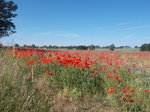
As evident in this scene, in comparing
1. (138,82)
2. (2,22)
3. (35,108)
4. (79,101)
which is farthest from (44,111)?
(2,22)

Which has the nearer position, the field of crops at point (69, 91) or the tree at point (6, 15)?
the field of crops at point (69, 91)

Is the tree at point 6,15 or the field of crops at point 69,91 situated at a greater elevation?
the tree at point 6,15

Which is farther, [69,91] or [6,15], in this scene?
[6,15]

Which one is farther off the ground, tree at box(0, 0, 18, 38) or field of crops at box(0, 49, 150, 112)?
tree at box(0, 0, 18, 38)

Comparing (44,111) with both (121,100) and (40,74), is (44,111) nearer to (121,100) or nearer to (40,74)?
(121,100)

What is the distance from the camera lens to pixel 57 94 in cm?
351

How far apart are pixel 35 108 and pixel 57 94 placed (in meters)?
1.54

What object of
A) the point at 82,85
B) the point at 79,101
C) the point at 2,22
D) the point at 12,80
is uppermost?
the point at 2,22

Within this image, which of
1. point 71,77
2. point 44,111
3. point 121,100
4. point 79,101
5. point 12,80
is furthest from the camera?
point 71,77

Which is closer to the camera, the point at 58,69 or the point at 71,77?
the point at 71,77

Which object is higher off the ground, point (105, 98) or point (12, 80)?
point (12, 80)

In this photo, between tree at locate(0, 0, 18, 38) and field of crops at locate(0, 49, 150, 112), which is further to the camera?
tree at locate(0, 0, 18, 38)

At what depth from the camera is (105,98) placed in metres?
3.33

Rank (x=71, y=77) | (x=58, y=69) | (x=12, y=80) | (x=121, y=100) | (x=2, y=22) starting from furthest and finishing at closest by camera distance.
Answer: (x=2, y=22), (x=58, y=69), (x=71, y=77), (x=121, y=100), (x=12, y=80)
